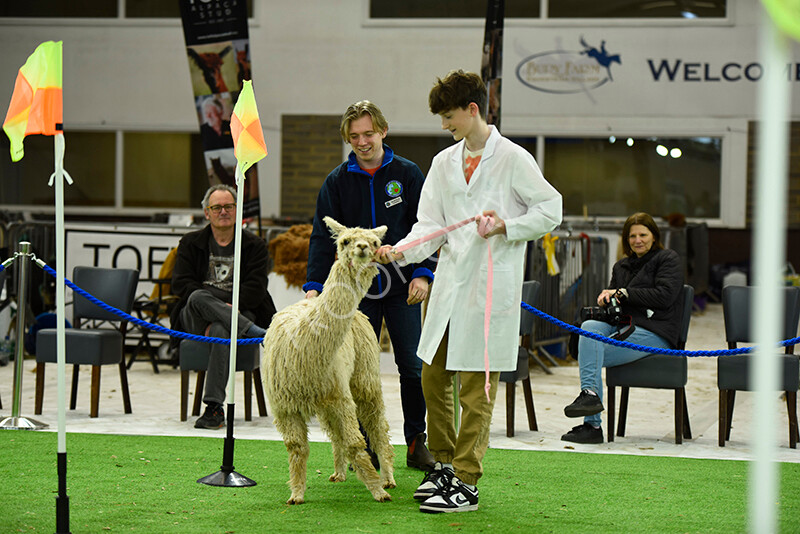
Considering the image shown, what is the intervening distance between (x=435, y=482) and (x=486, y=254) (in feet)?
3.26

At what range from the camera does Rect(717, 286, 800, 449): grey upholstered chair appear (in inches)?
221

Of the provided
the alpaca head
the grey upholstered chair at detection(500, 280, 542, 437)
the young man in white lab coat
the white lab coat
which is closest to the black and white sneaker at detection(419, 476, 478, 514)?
the young man in white lab coat

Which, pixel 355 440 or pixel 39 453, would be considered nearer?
pixel 355 440

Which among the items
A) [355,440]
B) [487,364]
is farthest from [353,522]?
[487,364]

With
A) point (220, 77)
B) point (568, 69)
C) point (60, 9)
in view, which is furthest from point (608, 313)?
point (60, 9)

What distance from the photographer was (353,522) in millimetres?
3807

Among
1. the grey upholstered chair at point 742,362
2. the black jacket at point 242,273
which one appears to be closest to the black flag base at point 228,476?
the black jacket at point 242,273

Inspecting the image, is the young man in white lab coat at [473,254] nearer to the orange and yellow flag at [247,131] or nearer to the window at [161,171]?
the orange and yellow flag at [247,131]

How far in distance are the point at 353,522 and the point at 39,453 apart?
2.09m

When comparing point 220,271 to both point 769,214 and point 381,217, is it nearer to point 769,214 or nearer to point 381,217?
point 381,217

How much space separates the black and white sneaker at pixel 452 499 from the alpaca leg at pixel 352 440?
267mm

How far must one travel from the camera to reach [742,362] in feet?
18.5

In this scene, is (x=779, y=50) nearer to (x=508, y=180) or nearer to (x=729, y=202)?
(x=508, y=180)

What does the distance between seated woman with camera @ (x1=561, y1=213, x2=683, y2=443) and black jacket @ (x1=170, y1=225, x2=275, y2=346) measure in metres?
2.06
